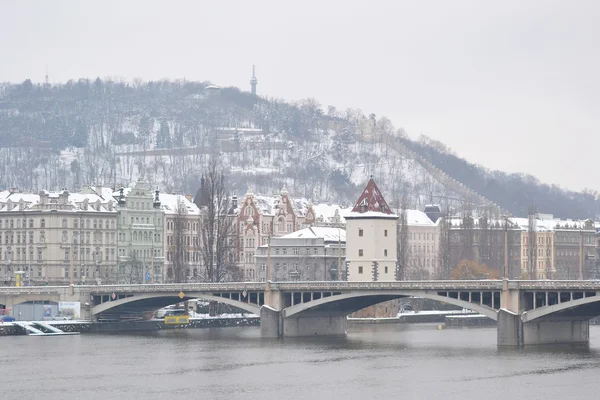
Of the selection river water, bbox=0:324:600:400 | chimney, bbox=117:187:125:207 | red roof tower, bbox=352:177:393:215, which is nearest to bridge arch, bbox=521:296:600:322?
river water, bbox=0:324:600:400

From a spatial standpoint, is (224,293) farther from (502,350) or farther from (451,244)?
(451,244)

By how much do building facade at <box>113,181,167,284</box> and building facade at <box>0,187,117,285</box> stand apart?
80.5 inches

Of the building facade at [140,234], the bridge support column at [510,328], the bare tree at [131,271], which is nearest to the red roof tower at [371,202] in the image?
the bridge support column at [510,328]

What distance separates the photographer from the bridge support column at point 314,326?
12612 centimetres

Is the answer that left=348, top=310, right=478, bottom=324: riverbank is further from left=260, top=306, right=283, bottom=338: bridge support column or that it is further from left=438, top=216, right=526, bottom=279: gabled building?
left=438, top=216, right=526, bottom=279: gabled building

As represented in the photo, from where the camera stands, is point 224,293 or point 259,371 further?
point 224,293

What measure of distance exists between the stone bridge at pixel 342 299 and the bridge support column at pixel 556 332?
0.06 meters

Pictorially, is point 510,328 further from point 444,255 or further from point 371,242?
point 444,255

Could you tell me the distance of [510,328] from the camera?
113 metres

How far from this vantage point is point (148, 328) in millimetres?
138875

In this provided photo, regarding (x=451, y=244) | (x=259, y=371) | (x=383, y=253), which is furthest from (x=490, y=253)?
(x=259, y=371)

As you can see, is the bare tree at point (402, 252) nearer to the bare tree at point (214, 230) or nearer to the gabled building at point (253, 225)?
the gabled building at point (253, 225)

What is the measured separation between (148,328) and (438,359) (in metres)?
38.1

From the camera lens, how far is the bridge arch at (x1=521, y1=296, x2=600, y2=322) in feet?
351
